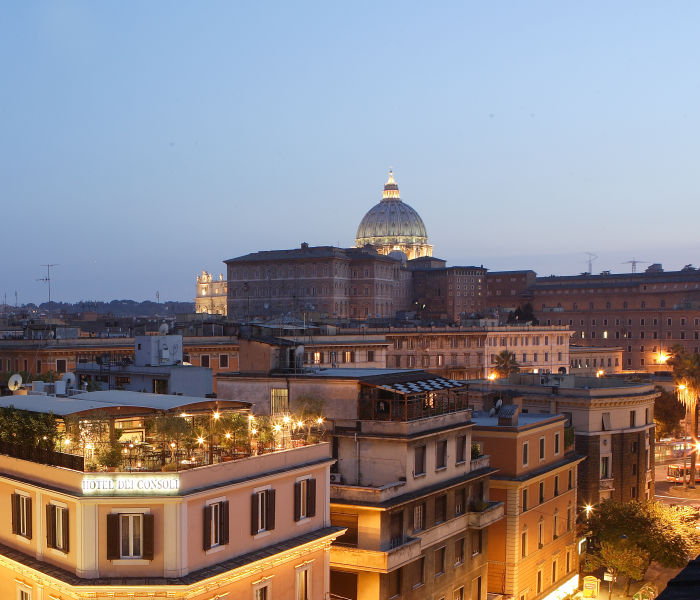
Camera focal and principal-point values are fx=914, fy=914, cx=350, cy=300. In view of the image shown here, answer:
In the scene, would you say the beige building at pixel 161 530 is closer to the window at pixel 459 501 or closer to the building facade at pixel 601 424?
the window at pixel 459 501

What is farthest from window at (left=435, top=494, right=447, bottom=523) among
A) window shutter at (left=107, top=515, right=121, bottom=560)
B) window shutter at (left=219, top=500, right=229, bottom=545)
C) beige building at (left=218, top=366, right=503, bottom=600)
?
window shutter at (left=107, top=515, right=121, bottom=560)

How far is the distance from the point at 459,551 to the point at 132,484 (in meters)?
16.5

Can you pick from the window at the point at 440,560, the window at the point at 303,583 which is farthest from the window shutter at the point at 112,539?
the window at the point at 440,560

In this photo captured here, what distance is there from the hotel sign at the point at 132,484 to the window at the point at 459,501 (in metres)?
15.2

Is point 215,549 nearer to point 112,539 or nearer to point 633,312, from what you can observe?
point 112,539

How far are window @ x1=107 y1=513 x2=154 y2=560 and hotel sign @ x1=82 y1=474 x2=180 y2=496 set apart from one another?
519mm

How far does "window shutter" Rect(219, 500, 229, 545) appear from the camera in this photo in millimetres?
21969

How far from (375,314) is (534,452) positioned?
141m

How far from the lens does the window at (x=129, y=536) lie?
20.5 meters

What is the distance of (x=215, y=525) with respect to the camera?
71.6 ft

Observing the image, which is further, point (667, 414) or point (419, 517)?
point (667, 414)

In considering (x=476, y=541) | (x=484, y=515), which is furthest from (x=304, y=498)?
(x=476, y=541)

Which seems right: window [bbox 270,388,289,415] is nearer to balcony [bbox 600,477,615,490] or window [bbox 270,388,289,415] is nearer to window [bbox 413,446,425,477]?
window [bbox 413,446,425,477]

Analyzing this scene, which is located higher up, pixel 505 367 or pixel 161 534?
pixel 161 534
